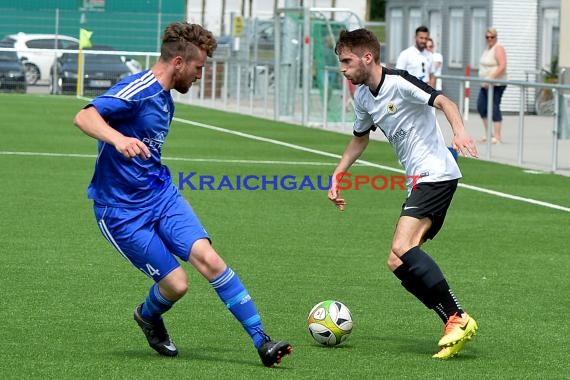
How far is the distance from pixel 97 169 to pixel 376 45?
1.78m

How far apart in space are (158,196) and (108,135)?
660mm

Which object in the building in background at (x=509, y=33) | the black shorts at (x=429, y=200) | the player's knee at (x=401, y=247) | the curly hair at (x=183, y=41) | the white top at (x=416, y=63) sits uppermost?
the building in background at (x=509, y=33)

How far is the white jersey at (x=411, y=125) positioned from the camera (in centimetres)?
831

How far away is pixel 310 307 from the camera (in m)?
9.53

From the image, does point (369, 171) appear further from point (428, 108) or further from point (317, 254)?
point (428, 108)

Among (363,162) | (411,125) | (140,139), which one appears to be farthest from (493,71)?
(140,139)

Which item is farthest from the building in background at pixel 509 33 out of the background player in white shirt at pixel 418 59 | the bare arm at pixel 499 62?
the background player in white shirt at pixel 418 59

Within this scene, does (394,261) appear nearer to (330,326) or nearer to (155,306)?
(330,326)

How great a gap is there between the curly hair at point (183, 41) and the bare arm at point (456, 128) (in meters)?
1.41

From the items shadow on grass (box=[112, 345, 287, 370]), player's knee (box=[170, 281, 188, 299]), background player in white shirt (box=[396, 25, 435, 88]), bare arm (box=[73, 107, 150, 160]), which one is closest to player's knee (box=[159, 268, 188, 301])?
player's knee (box=[170, 281, 188, 299])

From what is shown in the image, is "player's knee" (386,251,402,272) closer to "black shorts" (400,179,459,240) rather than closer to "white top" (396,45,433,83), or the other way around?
"black shorts" (400,179,459,240)

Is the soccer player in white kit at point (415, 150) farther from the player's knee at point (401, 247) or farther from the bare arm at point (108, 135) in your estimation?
the bare arm at point (108, 135)

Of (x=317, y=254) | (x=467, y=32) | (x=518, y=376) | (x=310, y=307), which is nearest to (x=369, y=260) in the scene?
(x=317, y=254)

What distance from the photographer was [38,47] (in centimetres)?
4703
